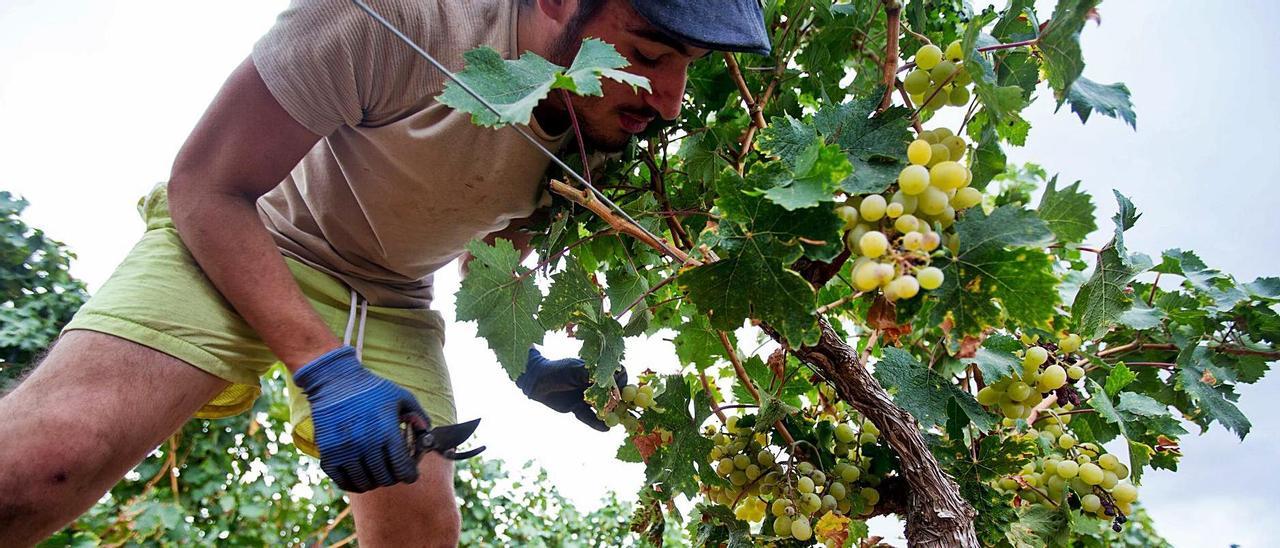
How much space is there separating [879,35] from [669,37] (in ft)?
1.36

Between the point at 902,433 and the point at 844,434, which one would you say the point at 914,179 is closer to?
the point at 902,433

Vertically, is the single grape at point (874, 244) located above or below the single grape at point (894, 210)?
below

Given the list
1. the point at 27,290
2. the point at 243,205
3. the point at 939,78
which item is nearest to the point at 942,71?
the point at 939,78

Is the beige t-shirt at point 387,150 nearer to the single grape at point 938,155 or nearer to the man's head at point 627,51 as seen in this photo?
the man's head at point 627,51

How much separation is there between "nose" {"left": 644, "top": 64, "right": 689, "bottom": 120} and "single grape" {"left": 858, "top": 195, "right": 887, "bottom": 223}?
46 cm

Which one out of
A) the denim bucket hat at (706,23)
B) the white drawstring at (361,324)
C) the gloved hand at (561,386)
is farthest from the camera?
the gloved hand at (561,386)

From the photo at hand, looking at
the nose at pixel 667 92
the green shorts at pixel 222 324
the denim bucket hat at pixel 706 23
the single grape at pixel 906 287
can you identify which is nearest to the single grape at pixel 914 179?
the single grape at pixel 906 287

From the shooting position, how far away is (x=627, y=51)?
47.0 inches

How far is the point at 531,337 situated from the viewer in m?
1.27

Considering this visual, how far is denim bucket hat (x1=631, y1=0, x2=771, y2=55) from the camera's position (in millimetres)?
1101

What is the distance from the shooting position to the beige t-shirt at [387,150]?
1.18 m

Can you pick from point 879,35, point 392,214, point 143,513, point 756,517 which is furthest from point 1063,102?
point 143,513

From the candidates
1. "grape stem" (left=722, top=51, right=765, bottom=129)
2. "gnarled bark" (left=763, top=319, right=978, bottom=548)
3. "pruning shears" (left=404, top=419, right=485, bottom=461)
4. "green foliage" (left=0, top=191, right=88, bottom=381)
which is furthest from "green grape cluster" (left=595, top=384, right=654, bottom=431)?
"green foliage" (left=0, top=191, right=88, bottom=381)

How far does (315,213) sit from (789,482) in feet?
3.27
